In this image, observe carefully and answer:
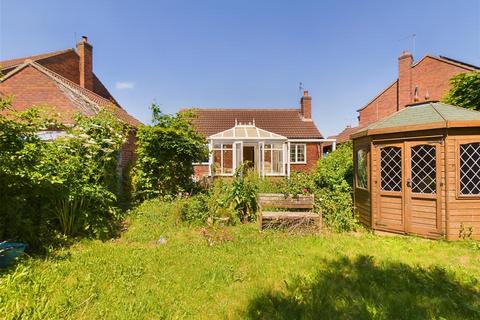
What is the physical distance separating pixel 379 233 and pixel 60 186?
742 cm

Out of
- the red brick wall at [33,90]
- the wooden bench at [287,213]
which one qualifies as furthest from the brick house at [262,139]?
the red brick wall at [33,90]

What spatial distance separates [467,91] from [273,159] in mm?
10064

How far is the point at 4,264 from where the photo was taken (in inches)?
148

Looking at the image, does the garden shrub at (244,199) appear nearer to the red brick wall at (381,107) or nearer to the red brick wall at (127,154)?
the red brick wall at (127,154)

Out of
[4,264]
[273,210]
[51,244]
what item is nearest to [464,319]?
[273,210]

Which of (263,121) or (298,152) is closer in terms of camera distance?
(298,152)

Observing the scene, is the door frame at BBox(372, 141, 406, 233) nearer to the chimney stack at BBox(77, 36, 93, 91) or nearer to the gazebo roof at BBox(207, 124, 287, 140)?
the gazebo roof at BBox(207, 124, 287, 140)

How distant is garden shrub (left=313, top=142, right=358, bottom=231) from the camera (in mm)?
6605

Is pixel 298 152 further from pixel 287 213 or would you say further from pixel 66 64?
pixel 66 64

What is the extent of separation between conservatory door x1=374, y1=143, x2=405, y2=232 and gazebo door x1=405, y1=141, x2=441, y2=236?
14cm

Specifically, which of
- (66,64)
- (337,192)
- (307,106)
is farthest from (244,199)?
(66,64)

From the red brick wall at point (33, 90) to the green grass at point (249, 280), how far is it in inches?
317

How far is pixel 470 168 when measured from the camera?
5355mm

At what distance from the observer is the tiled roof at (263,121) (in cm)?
1933
